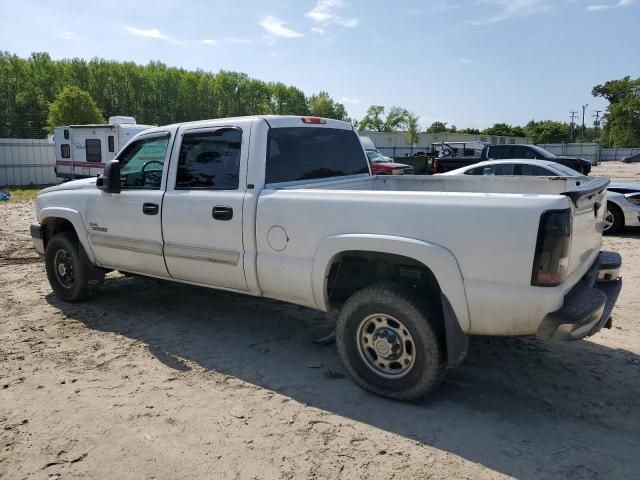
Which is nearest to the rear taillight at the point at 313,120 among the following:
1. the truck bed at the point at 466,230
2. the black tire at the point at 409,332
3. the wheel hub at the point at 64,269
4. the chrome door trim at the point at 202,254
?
the truck bed at the point at 466,230

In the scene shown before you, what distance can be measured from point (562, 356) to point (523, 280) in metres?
1.77

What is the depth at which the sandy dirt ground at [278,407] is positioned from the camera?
300 cm

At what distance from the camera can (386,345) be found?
3.63m

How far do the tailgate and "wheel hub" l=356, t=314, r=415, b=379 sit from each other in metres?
1.14

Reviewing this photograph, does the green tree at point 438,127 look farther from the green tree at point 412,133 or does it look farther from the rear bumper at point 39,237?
the rear bumper at point 39,237

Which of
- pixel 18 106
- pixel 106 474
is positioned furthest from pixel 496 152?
pixel 18 106

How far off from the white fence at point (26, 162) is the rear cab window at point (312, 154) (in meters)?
25.9

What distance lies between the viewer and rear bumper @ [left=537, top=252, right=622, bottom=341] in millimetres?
3039

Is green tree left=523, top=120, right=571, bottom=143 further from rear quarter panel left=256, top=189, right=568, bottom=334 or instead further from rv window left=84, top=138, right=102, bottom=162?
rear quarter panel left=256, top=189, right=568, bottom=334

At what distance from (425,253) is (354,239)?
0.52m

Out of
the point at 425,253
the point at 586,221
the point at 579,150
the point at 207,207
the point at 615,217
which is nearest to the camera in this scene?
the point at 425,253

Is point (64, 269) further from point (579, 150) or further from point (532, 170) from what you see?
point (579, 150)

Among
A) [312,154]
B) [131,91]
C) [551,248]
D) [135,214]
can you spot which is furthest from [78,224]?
[131,91]

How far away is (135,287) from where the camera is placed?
22.2 ft
